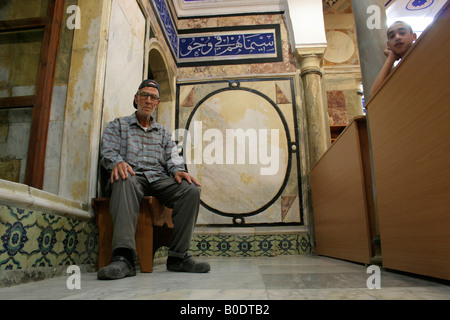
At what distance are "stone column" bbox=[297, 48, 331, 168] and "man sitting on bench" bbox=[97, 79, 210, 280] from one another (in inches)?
95.7

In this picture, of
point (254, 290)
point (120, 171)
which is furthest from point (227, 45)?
point (254, 290)

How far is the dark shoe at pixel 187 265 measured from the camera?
6.74 feet

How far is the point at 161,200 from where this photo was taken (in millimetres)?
2348

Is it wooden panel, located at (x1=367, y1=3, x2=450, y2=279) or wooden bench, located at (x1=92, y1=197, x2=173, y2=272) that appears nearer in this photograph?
wooden panel, located at (x1=367, y1=3, x2=450, y2=279)

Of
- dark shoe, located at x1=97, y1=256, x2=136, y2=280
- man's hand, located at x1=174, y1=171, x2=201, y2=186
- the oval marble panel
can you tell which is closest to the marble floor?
dark shoe, located at x1=97, y1=256, x2=136, y2=280

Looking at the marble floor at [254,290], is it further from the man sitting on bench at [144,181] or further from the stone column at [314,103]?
the stone column at [314,103]

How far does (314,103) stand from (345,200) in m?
2.16

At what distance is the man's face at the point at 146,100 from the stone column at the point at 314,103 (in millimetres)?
2582

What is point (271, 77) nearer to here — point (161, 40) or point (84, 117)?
point (161, 40)

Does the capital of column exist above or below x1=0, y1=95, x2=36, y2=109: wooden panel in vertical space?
above

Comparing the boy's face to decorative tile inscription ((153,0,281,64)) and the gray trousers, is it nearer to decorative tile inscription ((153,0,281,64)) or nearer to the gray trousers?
the gray trousers

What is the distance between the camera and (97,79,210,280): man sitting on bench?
1894 millimetres
